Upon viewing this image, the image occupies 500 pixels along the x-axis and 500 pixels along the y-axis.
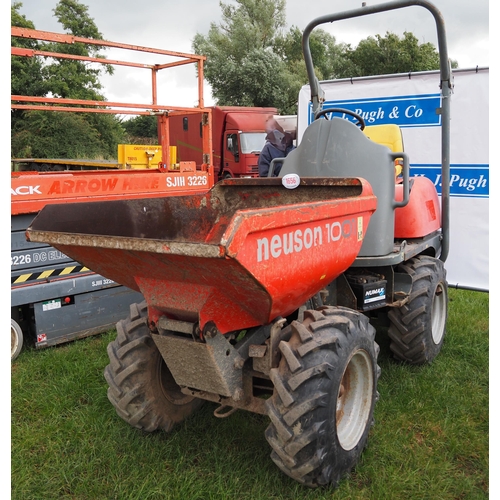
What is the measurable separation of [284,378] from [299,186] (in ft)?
4.40

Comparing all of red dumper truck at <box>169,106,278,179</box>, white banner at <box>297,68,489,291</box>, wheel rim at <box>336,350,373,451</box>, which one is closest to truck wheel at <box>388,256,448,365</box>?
wheel rim at <box>336,350,373,451</box>

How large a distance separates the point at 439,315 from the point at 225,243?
3236 millimetres

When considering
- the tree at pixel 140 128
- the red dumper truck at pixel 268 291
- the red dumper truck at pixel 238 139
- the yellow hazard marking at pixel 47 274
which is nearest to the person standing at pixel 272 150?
the yellow hazard marking at pixel 47 274

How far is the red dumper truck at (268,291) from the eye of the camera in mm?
2389

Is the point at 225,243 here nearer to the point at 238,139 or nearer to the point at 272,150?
the point at 272,150

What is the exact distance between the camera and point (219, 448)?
320 centimetres

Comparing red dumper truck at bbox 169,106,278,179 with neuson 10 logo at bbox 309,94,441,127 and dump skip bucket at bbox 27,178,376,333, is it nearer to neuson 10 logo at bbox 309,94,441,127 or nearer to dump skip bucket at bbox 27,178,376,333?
neuson 10 logo at bbox 309,94,441,127

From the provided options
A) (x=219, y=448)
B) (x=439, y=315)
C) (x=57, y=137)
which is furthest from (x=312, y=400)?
(x=57, y=137)

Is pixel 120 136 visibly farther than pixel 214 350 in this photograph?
Yes

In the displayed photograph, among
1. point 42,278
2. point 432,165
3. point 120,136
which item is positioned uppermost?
point 120,136

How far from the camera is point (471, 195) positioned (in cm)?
618

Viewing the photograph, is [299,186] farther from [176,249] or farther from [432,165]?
[432,165]

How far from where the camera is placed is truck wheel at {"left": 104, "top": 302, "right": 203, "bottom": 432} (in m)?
3.10

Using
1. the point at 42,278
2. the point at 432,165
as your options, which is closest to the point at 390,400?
the point at 42,278
